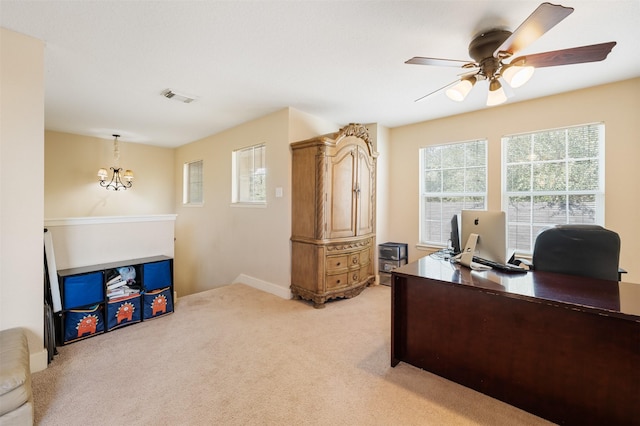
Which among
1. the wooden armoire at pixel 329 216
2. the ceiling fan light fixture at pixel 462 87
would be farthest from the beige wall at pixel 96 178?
the ceiling fan light fixture at pixel 462 87

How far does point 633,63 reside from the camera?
2.48 meters

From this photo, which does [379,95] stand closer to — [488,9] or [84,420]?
[488,9]

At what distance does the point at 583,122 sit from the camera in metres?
3.03

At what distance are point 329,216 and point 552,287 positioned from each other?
2.21 m

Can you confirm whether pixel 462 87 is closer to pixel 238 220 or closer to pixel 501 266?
pixel 501 266

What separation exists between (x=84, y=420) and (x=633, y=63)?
5.07 metres

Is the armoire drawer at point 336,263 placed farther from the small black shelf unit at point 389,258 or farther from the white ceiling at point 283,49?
the white ceiling at point 283,49

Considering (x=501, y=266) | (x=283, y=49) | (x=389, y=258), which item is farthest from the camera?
(x=389, y=258)

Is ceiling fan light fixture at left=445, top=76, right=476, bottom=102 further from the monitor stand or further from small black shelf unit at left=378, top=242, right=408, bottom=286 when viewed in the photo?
small black shelf unit at left=378, top=242, right=408, bottom=286

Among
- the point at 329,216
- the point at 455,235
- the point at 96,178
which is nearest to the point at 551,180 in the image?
the point at 455,235

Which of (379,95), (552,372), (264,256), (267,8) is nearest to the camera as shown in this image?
(552,372)

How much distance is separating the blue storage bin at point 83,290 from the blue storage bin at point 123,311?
0.46ft

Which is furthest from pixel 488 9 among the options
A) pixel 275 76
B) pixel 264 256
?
pixel 264 256

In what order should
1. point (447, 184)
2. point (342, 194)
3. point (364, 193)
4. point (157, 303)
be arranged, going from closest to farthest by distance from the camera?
point (157, 303)
point (342, 194)
point (364, 193)
point (447, 184)
